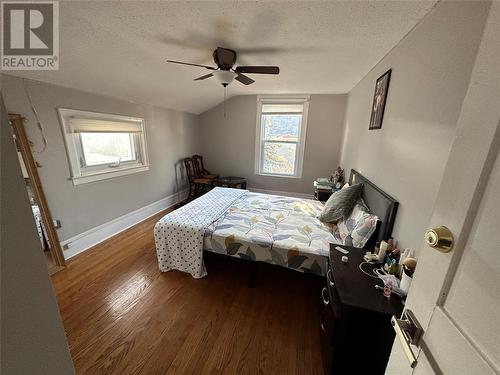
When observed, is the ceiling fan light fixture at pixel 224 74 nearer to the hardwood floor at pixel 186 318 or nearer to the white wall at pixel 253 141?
the hardwood floor at pixel 186 318

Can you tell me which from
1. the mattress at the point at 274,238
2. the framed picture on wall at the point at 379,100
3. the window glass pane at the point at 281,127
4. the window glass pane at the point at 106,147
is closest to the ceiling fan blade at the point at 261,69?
the framed picture on wall at the point at 379,100

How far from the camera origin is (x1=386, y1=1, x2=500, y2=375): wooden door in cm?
40

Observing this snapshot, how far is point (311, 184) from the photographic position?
452 cm

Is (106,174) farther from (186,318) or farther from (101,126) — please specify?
(186,318)

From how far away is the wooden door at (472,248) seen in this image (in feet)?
1.32

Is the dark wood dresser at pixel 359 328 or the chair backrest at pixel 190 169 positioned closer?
the dark wood dresser at pixel 359 328

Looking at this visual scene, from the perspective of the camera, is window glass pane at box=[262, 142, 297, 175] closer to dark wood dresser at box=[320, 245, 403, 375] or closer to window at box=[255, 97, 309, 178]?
window at box=[255, 97, 309, 178]

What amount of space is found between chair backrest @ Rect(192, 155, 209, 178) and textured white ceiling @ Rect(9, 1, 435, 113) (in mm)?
2052

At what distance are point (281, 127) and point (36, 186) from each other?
4021mm

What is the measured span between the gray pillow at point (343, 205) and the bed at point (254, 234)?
0.27 ft

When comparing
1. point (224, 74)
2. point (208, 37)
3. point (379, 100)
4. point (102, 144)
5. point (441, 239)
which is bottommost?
point (441, 239)

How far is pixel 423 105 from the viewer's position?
4.00 ft

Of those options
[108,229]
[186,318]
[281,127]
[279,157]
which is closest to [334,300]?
[186,318]

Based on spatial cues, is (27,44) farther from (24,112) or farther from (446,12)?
(446,12)
